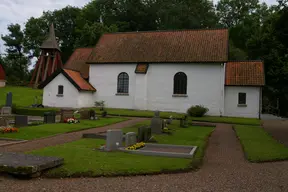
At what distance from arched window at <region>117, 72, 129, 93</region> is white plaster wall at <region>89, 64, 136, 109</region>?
37 cm

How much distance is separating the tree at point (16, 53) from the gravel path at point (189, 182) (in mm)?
62279

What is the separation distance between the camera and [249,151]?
38.6ft

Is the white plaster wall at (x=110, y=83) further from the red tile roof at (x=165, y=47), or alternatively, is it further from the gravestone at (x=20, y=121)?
the gravestone at (x=20, y=121)

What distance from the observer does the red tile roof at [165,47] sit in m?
31.9

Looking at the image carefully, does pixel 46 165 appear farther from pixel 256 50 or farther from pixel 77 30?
pixel 77 30

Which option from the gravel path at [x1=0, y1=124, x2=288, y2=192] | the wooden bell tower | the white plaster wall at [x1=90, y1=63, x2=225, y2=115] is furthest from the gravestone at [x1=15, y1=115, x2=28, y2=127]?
the wooden bell tower

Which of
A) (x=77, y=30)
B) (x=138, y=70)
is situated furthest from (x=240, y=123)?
(x=77, y=30)

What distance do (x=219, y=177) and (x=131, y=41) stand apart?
98.5ft

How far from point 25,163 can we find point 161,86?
26225 mm

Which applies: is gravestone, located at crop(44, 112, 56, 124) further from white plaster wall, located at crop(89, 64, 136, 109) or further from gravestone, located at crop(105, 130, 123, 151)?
white plaster wall, located at crop(89, 64, 136, 109)

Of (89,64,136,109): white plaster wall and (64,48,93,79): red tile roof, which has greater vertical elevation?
(64,48,93,79): red tile roof

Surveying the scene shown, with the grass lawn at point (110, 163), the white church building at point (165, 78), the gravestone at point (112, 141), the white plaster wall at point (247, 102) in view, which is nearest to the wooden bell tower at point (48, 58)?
the white church building at point (165, 78)

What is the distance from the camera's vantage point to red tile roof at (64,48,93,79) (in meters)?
37.4

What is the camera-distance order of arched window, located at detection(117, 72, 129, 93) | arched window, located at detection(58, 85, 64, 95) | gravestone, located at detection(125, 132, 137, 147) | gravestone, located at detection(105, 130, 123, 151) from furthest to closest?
1. arched window, located at detection(117, 72, 129, 93)
2. arched window, located at detection(58, 85, 64, 95)
3. gravestone, located at detection(125, 132, 137, 147)
4. gravestone, located at detection(105, 130, 123, 151)
